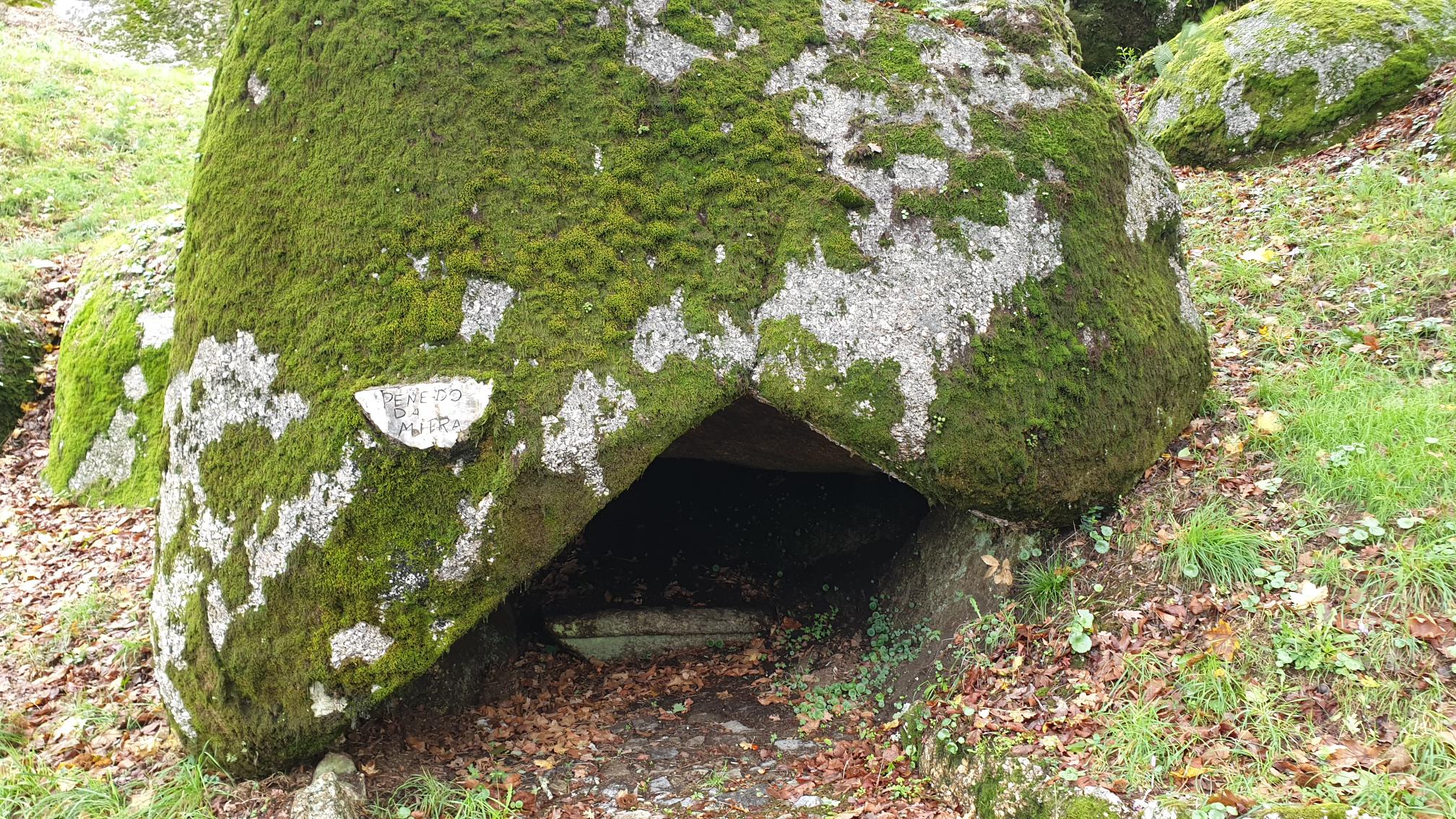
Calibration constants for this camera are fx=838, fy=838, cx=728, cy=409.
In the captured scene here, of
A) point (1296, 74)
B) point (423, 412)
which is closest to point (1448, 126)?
point (1296, 74)

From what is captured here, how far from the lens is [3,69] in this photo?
13117 millimetres

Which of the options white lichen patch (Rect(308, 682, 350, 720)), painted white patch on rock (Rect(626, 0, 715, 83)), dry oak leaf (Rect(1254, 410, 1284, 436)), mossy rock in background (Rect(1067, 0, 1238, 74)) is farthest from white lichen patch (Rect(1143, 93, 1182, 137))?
white lichen patch (Rect(308, 682, 350, 720))

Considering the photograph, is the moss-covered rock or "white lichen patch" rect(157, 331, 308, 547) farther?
the moss-covered rock

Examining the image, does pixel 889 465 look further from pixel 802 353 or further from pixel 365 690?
pixel 365 690

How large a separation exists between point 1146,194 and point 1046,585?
8.32 feet

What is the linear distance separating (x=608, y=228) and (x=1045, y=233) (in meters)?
2.34

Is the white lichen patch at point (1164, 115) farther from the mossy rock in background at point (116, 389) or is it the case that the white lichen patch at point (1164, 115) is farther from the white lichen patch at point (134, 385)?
the white lichen patch at point (134, 385)

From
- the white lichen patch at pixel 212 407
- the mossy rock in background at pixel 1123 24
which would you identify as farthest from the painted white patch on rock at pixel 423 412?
the mossy rock in background at pixel 1123 24

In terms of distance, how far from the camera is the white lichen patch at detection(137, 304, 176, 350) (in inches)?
291

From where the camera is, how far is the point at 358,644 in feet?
12.5

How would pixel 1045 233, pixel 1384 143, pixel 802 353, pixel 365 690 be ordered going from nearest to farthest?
pixel 365 690 → pixel 802 353 → pixel 1045 233 → pixel 1384 143

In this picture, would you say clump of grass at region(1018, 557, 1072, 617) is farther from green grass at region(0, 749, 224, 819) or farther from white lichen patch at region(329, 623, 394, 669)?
green grass at region(0, 749, 224, 819)

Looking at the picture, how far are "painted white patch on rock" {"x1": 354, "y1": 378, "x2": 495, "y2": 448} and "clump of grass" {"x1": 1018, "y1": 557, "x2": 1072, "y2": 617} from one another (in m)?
2.98

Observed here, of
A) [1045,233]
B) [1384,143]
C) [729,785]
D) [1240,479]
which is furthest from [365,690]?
[1384,143]
